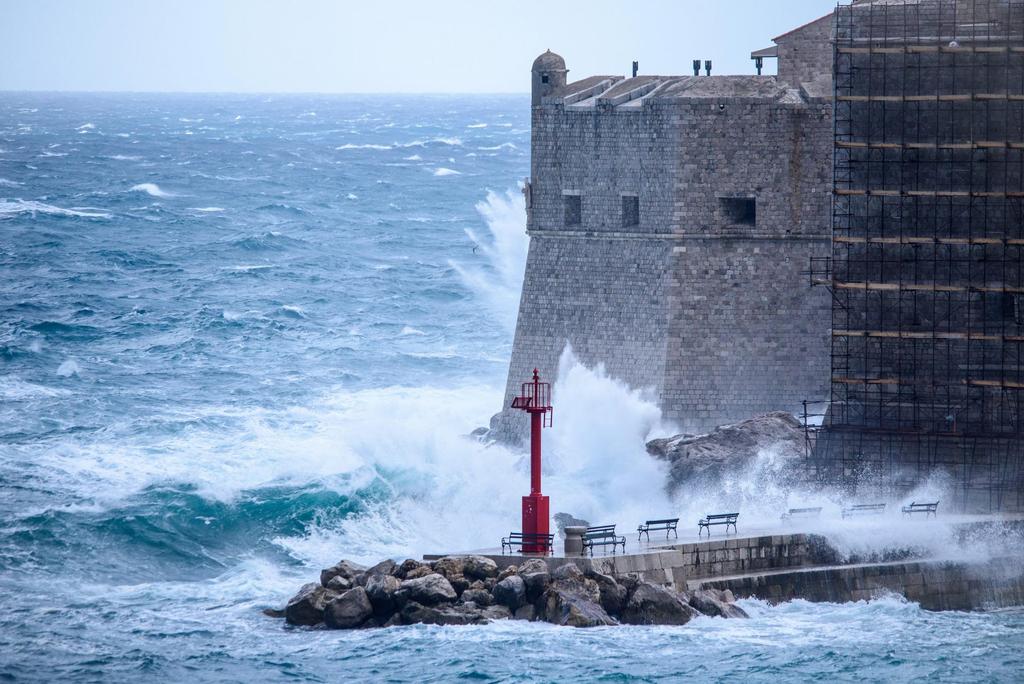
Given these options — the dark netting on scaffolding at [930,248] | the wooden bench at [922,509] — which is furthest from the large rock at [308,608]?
the dark netting on scaffolding at [930,248]

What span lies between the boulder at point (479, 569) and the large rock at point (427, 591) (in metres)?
0.44

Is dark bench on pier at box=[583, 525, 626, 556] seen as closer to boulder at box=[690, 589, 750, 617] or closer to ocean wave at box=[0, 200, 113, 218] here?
boulder at box=[690, 589, 750, 617]

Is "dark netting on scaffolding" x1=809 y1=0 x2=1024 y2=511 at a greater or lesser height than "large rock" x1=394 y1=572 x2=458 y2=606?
greater

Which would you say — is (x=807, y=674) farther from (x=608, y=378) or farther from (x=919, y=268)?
(x=608, y=378)

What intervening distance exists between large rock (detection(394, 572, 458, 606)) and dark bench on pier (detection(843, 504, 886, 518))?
21.8 ft

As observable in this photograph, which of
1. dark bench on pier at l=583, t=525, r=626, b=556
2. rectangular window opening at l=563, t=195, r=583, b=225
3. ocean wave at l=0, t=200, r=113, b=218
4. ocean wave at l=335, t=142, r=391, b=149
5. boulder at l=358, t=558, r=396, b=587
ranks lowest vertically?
boulder at l=358, t=558, r=396, b=587

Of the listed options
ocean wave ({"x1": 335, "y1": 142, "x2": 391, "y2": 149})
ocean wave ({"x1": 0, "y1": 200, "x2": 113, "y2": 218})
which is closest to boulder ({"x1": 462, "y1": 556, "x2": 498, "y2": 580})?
ocean wave ({"x1": 0, "y1": 200, "x2": 113, "y2": 218})

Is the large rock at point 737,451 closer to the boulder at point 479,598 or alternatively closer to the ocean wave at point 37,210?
the boulder at point 479,598

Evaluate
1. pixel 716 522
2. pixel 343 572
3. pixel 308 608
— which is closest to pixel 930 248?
pixel 716 522

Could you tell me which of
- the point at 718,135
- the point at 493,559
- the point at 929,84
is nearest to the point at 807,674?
the point at 493,559

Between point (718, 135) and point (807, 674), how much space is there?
12.5 metres

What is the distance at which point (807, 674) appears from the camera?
25703 millimetres

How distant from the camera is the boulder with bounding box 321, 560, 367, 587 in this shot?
2836 centimetres

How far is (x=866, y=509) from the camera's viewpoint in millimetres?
30984
